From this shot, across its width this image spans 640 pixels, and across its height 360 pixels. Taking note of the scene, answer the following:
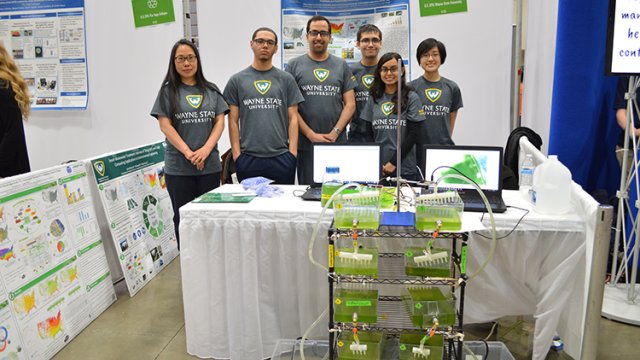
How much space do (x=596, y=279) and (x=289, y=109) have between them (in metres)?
1.82

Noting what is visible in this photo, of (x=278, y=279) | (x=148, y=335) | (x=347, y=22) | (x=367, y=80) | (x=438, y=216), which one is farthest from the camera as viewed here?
(x=347, y=22)

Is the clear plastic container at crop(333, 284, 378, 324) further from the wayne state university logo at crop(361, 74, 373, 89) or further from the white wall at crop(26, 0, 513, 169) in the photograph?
the white wall at crop(26, 0, 513, 169)

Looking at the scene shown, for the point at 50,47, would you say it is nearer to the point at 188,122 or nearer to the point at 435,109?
the point at 188,122

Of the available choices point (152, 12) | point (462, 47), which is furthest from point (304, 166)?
point (152, 12)

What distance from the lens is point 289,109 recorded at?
296 cm

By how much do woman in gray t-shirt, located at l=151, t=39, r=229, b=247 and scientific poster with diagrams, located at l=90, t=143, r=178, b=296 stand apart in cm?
36

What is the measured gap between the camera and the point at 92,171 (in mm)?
2779

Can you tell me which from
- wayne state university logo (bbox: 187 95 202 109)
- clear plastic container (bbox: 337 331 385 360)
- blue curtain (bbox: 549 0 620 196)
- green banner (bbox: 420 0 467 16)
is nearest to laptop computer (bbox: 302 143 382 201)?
clear plastic container (bbox: 337 331 385 360)

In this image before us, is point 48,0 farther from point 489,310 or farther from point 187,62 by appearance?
point 489,310

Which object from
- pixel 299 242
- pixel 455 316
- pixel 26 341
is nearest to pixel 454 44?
pixel 299 242

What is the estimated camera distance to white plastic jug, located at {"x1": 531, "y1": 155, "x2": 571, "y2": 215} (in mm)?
1964

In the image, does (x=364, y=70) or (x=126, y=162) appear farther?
(x=364, y=70)

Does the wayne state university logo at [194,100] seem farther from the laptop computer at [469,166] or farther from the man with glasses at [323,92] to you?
the laptop computer at [469,166]

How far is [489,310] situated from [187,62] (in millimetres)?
1942
